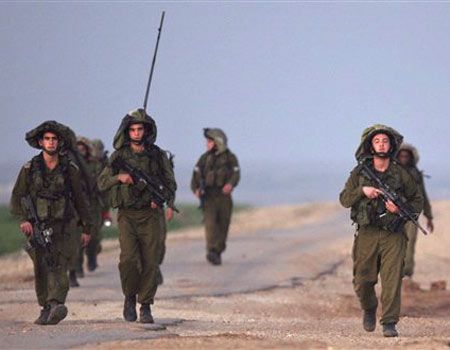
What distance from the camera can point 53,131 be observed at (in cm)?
1597

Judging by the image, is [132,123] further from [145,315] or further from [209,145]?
[209,145]

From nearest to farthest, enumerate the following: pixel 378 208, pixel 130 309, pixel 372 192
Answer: pixel 372 192 < pixel 378 208 < pixel 130 309

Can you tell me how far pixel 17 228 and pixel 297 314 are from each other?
21329 millimetres

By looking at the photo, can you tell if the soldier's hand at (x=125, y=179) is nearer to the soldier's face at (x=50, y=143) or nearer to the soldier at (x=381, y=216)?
the soldier's face at (x=50, y=143)

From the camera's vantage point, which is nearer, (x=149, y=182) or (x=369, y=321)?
(x=369, y=321)

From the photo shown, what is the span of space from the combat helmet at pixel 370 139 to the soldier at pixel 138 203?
1.99 metres

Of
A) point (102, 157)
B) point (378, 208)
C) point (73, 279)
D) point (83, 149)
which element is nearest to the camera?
point (378, 208)

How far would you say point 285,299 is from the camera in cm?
2130

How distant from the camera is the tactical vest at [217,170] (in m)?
25.7

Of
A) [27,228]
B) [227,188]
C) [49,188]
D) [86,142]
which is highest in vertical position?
[86,142]

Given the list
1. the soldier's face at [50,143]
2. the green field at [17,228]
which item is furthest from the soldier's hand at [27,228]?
the green field at [17,228]

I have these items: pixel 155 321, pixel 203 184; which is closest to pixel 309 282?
pixel 203 184

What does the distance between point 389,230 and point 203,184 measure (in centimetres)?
1053

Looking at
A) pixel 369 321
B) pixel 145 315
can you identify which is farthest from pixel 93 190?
pixel 369 321
